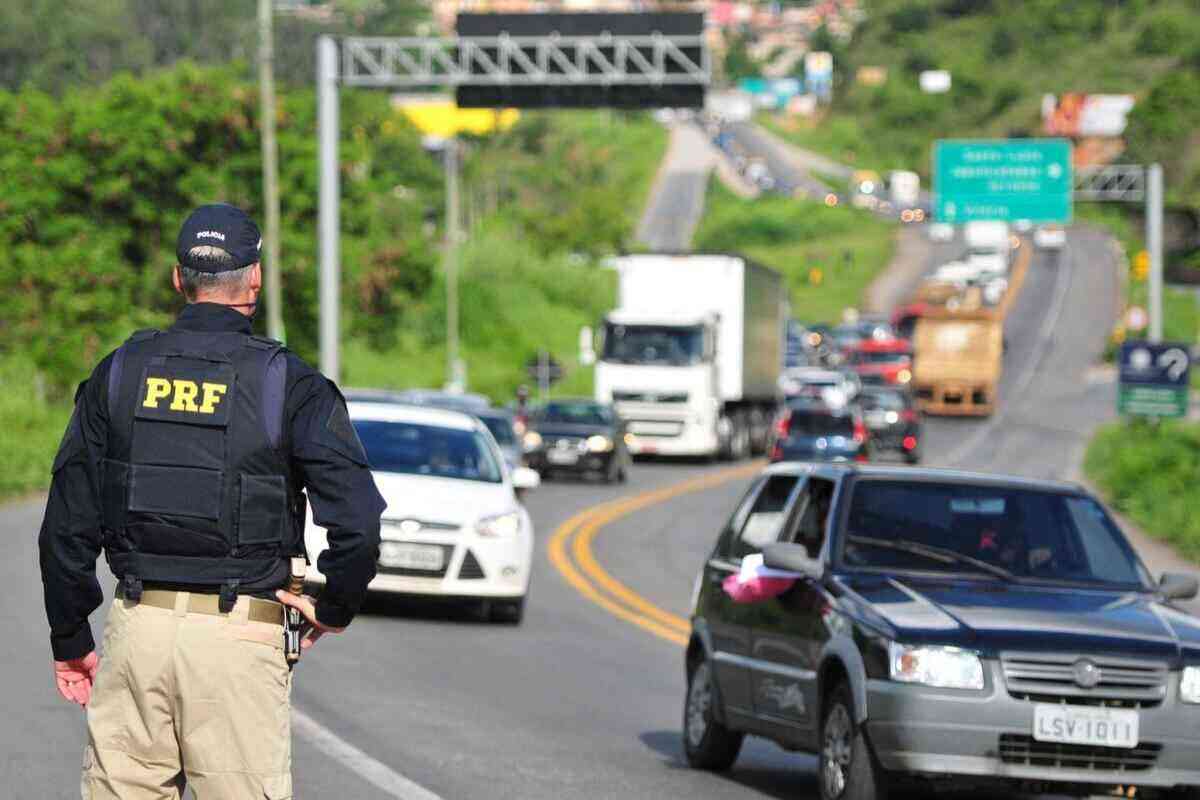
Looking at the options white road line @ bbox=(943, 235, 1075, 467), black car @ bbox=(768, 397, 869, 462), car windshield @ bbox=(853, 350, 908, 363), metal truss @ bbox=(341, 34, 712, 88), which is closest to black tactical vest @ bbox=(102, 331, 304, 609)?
metal truss @ bbox=(341, 34, 712, 88)

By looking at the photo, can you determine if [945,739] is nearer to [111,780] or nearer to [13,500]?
[111,780]

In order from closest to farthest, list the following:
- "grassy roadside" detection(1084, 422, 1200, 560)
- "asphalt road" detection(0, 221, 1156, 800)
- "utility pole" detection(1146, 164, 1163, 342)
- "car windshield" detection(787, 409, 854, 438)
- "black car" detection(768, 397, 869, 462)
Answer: "asphalt road" detection(0, 221, 1156, 800) < "grassy roadside" detection(1084, 422, 1200, 560) < "black car" detection(768, 397, 869, 462) < "car windshield" detection(787, 409, 854, 438) < "utility pole" detection(1146, 164, 1163, 342)

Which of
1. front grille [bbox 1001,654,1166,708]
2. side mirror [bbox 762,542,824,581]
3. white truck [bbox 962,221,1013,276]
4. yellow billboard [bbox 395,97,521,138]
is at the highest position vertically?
yellow billboard [bbox 395,97,521,138]

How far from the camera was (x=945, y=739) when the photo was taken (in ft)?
29.1

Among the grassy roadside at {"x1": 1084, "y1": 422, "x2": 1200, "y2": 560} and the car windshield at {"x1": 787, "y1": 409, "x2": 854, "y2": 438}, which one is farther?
the car windshield at {"x1": 787, "y1": 409, "x2": 854, "y2": 438}

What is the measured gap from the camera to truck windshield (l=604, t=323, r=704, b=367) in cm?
4859

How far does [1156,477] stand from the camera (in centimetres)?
3619

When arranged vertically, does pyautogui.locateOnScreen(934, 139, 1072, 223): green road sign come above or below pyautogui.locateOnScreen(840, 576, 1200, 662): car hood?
above

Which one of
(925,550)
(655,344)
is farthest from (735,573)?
(655,344)

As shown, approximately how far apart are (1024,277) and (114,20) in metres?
46.5

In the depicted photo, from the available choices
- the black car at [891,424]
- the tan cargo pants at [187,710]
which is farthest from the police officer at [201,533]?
the black car at [891,424]

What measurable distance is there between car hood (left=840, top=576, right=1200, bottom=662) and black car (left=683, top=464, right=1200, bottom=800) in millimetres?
10

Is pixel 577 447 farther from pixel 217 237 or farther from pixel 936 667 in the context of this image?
→ pixel 217 237

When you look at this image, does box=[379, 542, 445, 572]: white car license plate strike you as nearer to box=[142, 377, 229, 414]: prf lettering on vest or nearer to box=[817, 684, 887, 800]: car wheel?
box=[817, 684, 887, 800]: car wheel
